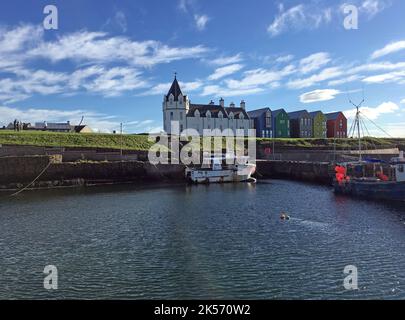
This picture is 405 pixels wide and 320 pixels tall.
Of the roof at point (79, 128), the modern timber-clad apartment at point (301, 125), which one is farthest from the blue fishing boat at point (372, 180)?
the roof at point (79, 128)

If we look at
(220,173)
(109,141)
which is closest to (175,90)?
(109,141)

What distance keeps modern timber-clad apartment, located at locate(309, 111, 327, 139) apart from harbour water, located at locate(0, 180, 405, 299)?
74.3m

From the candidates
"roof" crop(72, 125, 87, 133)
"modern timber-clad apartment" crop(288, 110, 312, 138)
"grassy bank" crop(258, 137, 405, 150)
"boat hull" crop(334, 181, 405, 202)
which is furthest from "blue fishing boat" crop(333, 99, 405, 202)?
"roof" crop(72, 125, 87, 133)

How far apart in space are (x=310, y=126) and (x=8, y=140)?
7925 centimetres

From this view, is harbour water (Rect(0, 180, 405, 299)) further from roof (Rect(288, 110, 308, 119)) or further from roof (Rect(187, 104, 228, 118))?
roof (Rect(288, 110, 308, 119))

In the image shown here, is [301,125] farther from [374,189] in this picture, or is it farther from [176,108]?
[374,189]

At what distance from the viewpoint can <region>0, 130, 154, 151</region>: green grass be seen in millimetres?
70938

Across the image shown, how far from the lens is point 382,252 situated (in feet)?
71.1

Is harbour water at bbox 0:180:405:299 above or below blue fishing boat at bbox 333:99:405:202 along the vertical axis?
below

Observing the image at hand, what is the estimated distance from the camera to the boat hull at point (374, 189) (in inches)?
1594

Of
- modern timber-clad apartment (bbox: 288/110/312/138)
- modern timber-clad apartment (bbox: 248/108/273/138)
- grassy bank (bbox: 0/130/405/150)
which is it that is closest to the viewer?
grassy bank (bbox: 0/130/405/150)

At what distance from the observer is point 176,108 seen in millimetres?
95188

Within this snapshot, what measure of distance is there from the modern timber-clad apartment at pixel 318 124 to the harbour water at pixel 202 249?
244 ft
